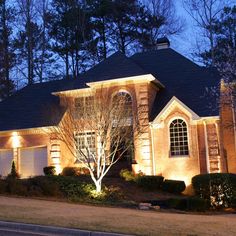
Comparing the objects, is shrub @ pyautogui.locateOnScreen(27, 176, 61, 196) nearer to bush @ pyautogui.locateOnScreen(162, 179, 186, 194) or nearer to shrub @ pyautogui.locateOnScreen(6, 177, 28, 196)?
shrub @ pyautogui.locateOnScreen(6, 177, 28, 196)

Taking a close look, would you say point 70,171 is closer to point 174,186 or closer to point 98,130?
point 98,130

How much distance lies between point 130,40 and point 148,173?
21.5m

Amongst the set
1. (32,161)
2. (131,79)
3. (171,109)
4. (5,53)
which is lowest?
(32,161)

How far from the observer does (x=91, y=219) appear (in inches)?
477

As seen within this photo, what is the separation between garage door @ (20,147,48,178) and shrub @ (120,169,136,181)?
232 inches

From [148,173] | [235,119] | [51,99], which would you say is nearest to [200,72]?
[235,119]

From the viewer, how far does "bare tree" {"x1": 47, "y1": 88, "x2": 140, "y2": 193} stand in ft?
67.6

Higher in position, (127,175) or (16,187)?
(127,175)

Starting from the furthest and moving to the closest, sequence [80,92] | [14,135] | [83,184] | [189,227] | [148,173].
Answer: [14,135] < [80,92] < [148,173] < [83,184] < [189,227]

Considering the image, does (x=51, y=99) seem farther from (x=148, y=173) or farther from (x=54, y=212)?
(x=54, y=212)

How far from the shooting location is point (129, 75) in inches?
1005

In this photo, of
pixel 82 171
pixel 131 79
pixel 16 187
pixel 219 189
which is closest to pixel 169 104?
pixel 131 79

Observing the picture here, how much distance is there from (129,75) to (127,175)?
233 inches

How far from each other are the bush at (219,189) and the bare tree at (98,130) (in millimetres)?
4417
